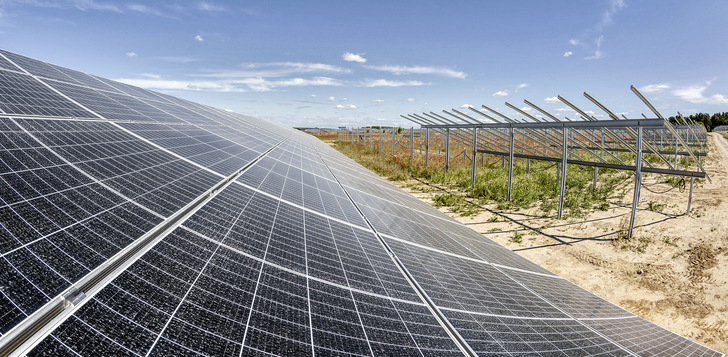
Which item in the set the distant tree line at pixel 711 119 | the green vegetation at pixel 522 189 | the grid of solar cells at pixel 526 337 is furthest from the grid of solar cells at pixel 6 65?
the distant tree line at pixel 711 119

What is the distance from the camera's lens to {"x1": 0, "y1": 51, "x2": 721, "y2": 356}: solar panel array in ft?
4.42

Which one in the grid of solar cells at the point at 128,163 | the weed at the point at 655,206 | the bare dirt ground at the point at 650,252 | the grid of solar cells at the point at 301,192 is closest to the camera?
the grid of solar cells at the point at 128,163

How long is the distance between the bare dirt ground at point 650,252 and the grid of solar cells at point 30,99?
10739 mm

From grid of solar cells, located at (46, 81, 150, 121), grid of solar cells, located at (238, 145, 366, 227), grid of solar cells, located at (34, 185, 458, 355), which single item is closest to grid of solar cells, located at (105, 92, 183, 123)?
grid of solar cells, located at (46, 81, 150, 121)

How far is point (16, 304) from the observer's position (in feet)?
4.00

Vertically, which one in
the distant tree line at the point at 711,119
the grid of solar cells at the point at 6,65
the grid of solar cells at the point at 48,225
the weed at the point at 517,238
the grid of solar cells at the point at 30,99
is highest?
the distant tree line at the point at 711,119

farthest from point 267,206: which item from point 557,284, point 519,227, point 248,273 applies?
point 519,227

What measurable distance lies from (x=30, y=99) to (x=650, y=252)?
1440 centimetres

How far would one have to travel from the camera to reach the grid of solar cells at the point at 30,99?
398 centimetres

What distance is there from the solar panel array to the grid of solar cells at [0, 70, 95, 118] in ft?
0.17

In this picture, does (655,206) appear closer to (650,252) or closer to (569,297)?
(650,252)

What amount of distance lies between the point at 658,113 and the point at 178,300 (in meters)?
12.5

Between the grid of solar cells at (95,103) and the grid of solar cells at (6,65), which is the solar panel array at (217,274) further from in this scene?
the grid of solar cells at (6,65)

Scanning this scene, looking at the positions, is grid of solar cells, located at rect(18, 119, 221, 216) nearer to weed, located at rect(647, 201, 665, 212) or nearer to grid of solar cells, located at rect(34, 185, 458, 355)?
grid of solar cells, located at rect(34, 185, 458, 355)
